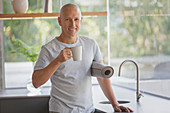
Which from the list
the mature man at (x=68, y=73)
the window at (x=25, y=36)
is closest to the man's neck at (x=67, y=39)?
the mature man at (x=68, y=73)

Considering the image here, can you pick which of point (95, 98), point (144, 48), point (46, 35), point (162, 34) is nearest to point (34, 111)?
point (95, 98)

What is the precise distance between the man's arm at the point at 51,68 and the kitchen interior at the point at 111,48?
1.85 feet

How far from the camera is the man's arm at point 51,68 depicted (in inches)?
78.7

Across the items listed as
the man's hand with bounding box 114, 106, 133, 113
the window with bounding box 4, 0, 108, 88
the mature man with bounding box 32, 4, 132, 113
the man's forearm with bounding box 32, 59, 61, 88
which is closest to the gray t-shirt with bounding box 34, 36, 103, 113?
the mature man with bounding box 32, 4, 132, 113

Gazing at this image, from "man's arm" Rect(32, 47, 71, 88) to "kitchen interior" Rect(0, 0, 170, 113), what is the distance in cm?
56

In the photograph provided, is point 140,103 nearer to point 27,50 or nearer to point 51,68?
point 51,68

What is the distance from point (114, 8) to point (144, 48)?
0.84 m

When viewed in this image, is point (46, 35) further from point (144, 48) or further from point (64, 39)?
point (64, 39)

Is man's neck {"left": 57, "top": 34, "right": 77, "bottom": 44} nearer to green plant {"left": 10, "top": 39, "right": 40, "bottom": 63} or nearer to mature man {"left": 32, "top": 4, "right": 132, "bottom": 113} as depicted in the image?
mature man {"left": 32, "top": 4, "right": 132, "bottom": 113}

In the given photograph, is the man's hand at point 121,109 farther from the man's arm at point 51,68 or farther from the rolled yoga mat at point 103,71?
the man's arm at point 51,68

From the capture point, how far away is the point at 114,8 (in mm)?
3750

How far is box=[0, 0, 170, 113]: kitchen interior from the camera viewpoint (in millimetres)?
2769

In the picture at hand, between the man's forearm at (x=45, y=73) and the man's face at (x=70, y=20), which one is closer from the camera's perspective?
the man's forearm at (x=45, y=73)

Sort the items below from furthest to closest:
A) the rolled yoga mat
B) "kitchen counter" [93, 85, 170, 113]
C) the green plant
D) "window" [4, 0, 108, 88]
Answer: "window" [4, 0, 108, 88] < the green plant < "kitchen counter" [93, 85, 170, 113] < the rolled yoga mat
